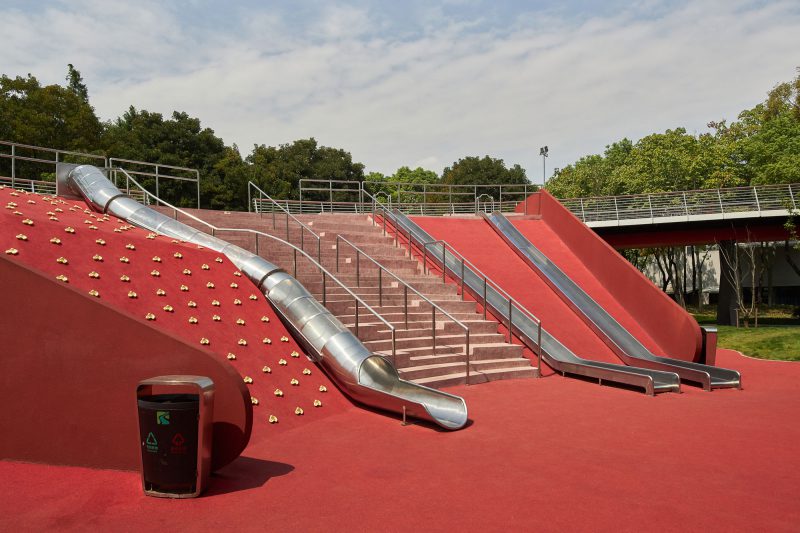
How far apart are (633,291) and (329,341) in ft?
30.1

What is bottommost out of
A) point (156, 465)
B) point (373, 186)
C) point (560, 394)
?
point (560, 394)

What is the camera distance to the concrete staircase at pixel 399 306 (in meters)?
Result: 10.4

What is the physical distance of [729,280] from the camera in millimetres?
27984

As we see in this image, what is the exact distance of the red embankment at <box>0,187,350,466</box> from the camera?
24.7 feet

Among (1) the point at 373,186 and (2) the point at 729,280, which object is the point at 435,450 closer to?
(2) the point at 729,280

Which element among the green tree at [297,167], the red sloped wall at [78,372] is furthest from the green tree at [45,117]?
the red sloped wall at [78,372]

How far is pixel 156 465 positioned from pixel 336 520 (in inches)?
62.1

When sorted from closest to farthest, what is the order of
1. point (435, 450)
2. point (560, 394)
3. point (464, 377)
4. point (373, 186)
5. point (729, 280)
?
point (435, 450)
point (560, 394)
point (464, 377)
point (729, 280)
point (373, 186)

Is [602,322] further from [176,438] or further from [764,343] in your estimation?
[176,438]

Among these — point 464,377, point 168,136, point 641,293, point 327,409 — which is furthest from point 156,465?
point 168,136

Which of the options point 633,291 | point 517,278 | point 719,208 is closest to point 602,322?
point 633,291

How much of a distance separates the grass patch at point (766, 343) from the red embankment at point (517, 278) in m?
6.33

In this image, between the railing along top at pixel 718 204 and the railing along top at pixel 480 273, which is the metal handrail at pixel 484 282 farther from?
the railing along top at pixel 718 204

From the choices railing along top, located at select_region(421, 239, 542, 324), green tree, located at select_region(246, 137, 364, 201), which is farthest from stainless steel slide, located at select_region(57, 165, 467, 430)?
green tree, located at select_region(246, 137, 364, 201)
